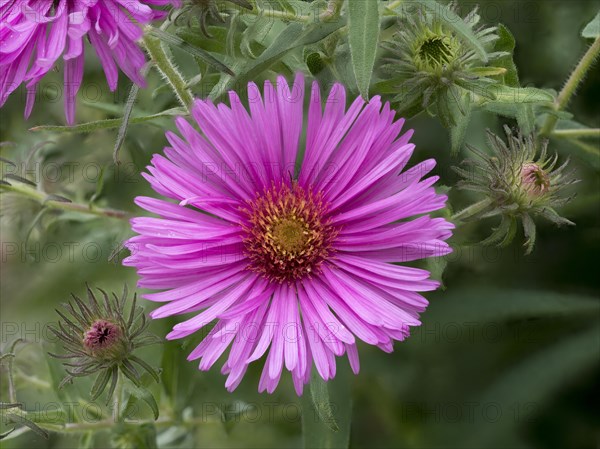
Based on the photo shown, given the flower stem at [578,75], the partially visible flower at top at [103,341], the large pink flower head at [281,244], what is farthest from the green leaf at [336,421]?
the flower stem at [578,75]

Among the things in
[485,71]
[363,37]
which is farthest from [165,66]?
[485,71]

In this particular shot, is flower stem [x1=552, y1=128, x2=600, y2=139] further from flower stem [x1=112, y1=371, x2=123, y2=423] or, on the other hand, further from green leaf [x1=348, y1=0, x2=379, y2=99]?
flower stem [x1=112, y1=371, x2=123, y2=423]

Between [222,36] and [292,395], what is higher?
[222,36]

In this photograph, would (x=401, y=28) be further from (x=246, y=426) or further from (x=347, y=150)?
(x=246, y=426)

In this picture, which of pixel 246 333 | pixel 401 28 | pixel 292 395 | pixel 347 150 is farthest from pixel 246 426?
pixel 401 28

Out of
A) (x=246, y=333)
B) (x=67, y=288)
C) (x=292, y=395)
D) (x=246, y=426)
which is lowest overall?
(x=246, y=426)

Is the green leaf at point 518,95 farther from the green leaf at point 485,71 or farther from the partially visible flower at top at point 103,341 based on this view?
the partially visible flower at top at point 103,341
